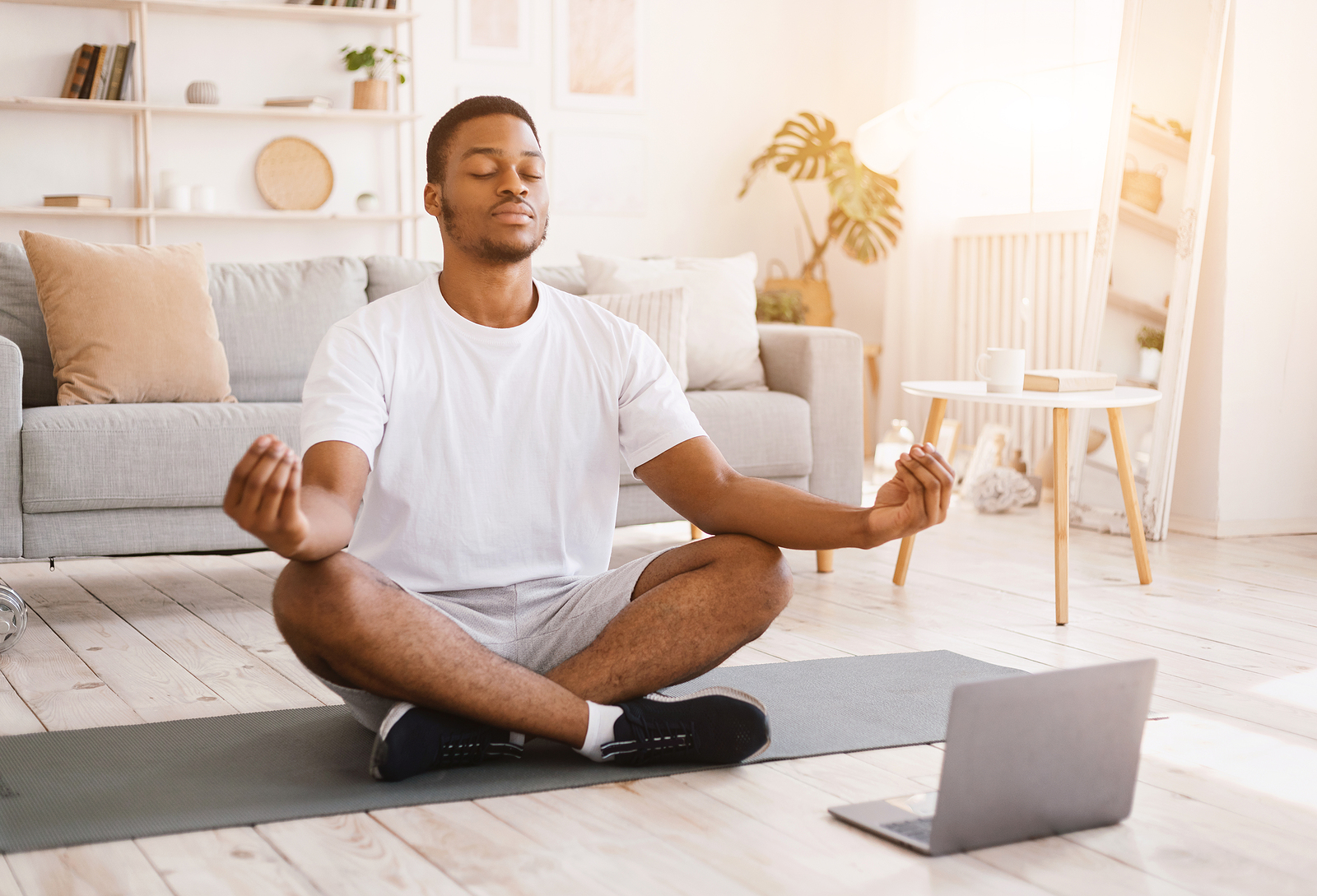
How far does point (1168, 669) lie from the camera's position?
90.3 inches

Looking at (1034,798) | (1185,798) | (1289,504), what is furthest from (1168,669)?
(1289,504)

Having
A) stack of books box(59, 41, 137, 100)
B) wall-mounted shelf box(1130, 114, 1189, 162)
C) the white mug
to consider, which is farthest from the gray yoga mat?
stack of books box(59, 41, 137, 100)

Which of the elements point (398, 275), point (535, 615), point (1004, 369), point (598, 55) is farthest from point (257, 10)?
point (535, 615)

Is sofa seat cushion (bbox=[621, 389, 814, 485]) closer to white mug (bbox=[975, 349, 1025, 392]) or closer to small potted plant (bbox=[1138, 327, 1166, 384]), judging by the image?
white mug (bbox=[975, 349, 1025, 392])

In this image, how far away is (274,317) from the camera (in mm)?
3279

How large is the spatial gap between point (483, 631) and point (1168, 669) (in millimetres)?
1269

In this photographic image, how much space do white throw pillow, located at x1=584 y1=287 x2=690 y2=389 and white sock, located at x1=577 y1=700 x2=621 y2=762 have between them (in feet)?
5.45

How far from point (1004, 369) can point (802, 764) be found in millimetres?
1413

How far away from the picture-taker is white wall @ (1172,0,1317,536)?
3.62 metres

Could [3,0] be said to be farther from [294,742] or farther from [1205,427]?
[1205,427]

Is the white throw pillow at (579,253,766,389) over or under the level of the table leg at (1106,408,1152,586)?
over

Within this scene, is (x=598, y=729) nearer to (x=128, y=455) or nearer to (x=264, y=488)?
(x=264, y=488)

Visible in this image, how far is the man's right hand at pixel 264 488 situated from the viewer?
1.30 m

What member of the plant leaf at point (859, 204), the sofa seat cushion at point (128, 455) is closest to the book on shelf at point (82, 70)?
the sofa seat cushion at point (128, 455)
